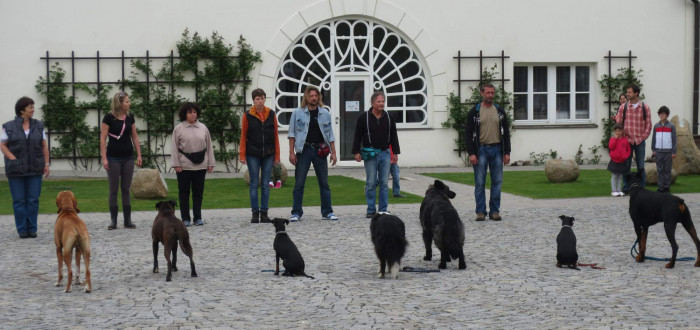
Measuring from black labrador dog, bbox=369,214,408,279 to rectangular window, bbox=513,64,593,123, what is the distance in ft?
58.9

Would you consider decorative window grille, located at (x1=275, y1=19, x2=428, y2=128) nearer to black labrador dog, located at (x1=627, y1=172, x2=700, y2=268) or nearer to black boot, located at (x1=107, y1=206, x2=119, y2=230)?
black boot, located at (x1=107, y1=206, x2=119, y2=230)

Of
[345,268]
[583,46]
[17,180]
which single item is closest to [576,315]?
[345,268]

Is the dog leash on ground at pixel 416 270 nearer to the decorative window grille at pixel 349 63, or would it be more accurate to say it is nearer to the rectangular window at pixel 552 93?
the decorative window grille at pixel 349 63

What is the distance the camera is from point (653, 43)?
87.4 ft

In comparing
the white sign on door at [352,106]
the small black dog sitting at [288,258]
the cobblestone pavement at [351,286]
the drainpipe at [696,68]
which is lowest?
the cobblestone pavement at [351,286]

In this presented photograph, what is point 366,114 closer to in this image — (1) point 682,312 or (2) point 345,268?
(2) point 345,268

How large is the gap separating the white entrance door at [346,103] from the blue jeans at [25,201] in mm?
13271

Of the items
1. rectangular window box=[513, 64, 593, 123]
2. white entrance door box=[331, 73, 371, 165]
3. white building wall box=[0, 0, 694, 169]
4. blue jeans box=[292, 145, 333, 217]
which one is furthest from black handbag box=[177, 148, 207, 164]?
rectangular window box=[513, 64, 593, 123]

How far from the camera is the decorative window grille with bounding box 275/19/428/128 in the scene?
989 inches

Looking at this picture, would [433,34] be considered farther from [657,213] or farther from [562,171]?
[657,213]

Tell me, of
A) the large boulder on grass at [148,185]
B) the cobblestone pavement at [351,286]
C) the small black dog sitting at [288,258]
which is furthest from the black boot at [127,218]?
the small black dog sitting at [288,258]

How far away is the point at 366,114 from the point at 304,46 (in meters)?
11.6

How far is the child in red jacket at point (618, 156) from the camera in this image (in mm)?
16828

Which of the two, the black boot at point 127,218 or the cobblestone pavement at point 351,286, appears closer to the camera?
the cobblestone pavement at point 351,286
